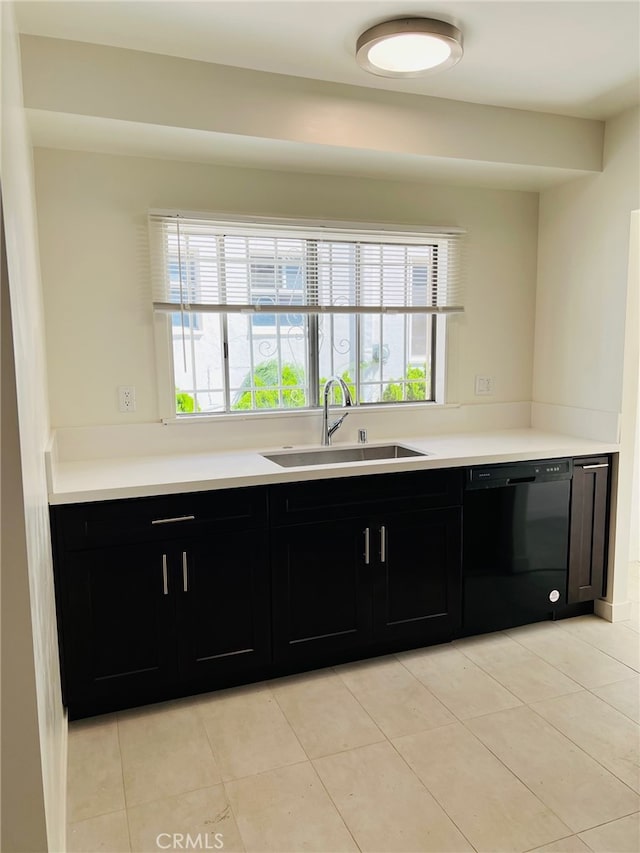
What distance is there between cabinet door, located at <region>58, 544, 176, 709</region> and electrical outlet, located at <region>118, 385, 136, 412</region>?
776 mm

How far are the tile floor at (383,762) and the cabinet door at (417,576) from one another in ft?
0.51

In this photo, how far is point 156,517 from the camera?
7.75 feet

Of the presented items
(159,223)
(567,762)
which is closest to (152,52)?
(159,223)

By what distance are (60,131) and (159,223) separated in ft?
1.79

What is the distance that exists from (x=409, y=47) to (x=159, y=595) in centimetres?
221

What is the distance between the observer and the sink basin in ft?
9.93

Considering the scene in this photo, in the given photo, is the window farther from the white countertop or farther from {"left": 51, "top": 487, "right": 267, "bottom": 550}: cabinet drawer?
{"left": 51, "top": 487, "right": 267, "bottom": 550}: cabinet drawer

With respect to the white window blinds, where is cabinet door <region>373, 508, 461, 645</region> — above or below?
below

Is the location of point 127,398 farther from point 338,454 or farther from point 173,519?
point 338,454

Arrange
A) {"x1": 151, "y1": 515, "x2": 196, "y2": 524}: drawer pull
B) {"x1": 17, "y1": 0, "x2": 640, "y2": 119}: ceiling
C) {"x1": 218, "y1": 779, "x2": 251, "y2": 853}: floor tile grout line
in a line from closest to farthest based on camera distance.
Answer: {"x1": 218, "y1": 779, "x2": 251, "y2": 853}: floor tile grout line, {"x1": 17, "y1": 0, "x2": 640, "y2": 119}: ceiling, {"x1": 151, "y1": 515, "x2": 196, "y2": 524}: drawer pull

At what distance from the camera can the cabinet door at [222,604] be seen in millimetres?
2439

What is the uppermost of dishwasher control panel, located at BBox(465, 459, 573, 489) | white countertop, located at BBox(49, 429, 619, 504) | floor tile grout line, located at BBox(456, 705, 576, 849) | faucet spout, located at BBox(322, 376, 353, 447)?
faucet spout, located at BBox(322, 376, 353, 447)

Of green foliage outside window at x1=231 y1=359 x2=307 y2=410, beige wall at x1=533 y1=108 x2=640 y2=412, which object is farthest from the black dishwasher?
green foliage outside window at x1=231 y1=359 x2=307 y2=410

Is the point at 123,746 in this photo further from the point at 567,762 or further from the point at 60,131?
the point at 60,131
